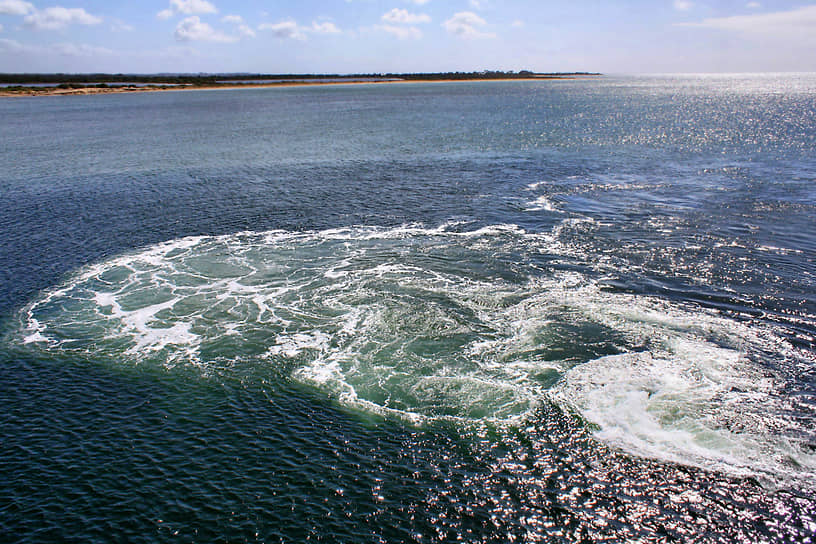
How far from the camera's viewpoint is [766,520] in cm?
2677

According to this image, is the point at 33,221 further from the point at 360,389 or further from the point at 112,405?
the point at 360,389

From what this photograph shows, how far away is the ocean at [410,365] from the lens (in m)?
28.1

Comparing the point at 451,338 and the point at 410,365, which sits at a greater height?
the point at 451,338

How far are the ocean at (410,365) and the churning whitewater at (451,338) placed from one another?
0.28m

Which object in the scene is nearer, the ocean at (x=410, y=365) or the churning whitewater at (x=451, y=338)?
the ocean at (x=410, y=365)

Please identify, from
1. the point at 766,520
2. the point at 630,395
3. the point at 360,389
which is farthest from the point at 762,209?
the point at 360,389

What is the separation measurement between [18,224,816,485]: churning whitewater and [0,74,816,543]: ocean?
276 mm

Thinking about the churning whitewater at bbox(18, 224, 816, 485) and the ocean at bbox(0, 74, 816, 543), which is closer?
the ocean at bbox(0, 74, 816, 543)

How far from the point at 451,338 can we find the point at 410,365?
5.67 m

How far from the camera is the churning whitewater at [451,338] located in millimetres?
34906

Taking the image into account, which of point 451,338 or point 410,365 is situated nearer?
point 410,365

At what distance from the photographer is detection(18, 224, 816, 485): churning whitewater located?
34.9 metres

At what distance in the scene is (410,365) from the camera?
4194 centimetres

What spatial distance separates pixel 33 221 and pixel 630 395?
86.4m
